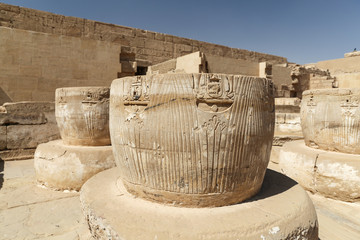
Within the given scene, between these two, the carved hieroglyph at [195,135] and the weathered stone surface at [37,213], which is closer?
the carved hieroglyph at [195,135]

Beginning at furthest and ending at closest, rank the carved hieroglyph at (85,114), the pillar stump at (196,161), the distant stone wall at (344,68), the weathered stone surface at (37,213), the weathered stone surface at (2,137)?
the distant stone wall at (344,68) → the weathered stone surface at (2,137) → the carved hieroglyph at (85,114) → the weathered stone surface at (37,213) → the pillar stump at (196,161)

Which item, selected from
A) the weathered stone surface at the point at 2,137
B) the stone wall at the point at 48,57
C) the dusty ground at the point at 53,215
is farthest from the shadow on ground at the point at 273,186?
the stone wall at the point at 48,57

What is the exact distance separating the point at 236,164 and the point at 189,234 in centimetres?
58

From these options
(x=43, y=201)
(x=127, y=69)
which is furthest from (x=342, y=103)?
(x=127, y=69)

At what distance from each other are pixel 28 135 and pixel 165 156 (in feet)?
16.4

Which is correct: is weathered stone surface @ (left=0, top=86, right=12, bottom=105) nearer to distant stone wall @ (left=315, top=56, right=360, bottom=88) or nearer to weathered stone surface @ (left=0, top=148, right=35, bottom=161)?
weathered stone surface @ (left=0, top=148, right=35, bottom=161)

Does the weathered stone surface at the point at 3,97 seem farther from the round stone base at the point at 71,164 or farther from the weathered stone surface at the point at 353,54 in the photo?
the weathered stone surface at the point at 353,54

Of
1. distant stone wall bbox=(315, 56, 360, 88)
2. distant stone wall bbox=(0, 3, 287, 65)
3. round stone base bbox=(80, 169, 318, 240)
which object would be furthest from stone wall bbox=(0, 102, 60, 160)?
distant stone wall bbox=(315, 56, 360, 88)

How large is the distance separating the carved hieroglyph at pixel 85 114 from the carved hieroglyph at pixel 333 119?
3204 millimetres

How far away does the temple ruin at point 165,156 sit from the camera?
62.5 inches

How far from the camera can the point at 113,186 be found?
2.13 m

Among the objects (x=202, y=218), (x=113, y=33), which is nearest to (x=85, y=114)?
(x=202, y=218)

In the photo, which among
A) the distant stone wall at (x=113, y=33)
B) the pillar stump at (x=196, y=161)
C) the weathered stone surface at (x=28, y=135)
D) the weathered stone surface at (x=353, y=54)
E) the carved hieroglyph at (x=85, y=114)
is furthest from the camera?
the weathered stone surface at (x=353, y=54)

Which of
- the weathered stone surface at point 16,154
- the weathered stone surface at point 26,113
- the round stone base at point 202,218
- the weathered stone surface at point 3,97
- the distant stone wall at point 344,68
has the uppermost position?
the distant stone wall at point 344,68
